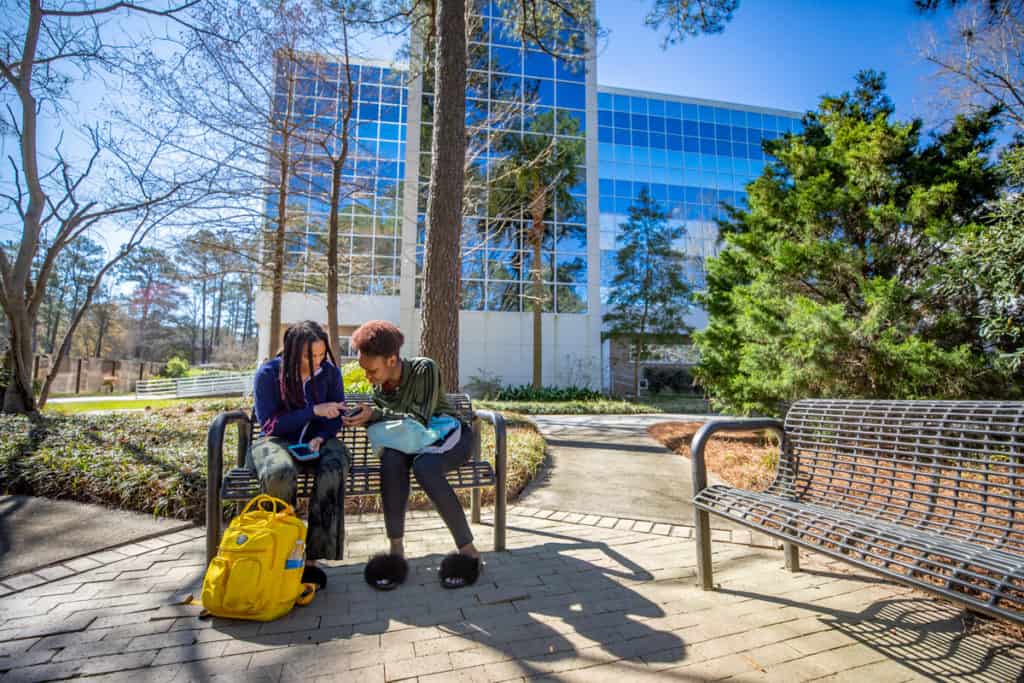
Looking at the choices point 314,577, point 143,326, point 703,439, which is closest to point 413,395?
point 314,577

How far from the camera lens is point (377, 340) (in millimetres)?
2566

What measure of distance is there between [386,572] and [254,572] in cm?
67

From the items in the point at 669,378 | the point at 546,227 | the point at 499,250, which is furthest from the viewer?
the point at 669,378

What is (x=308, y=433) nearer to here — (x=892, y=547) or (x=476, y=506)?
(x=476, y=506)

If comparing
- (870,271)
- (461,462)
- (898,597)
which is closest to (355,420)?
(461,462)

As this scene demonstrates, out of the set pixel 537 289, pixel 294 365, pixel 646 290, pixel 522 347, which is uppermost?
pixel 646 290

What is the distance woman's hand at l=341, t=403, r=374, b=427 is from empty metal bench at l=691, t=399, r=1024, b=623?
176cm

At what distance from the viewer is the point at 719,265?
909 cm

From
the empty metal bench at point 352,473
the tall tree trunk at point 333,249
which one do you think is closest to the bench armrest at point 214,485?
the empty metal bench at point 352,473

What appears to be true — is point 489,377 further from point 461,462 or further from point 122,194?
point 461,462

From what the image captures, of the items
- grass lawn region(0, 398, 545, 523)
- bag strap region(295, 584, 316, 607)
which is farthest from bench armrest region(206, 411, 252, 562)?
grass lawn region(0, 398, 545, 523)

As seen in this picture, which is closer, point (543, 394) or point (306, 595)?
point (306, 595)

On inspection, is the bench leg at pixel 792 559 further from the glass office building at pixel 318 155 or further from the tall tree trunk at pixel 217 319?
the tall tree trunk at pixel 217 319

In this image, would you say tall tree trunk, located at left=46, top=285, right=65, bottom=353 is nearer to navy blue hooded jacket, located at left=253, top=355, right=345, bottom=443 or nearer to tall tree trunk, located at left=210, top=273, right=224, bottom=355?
tall tree trunk, located at left=210, top=273, right=224, bottom=355
